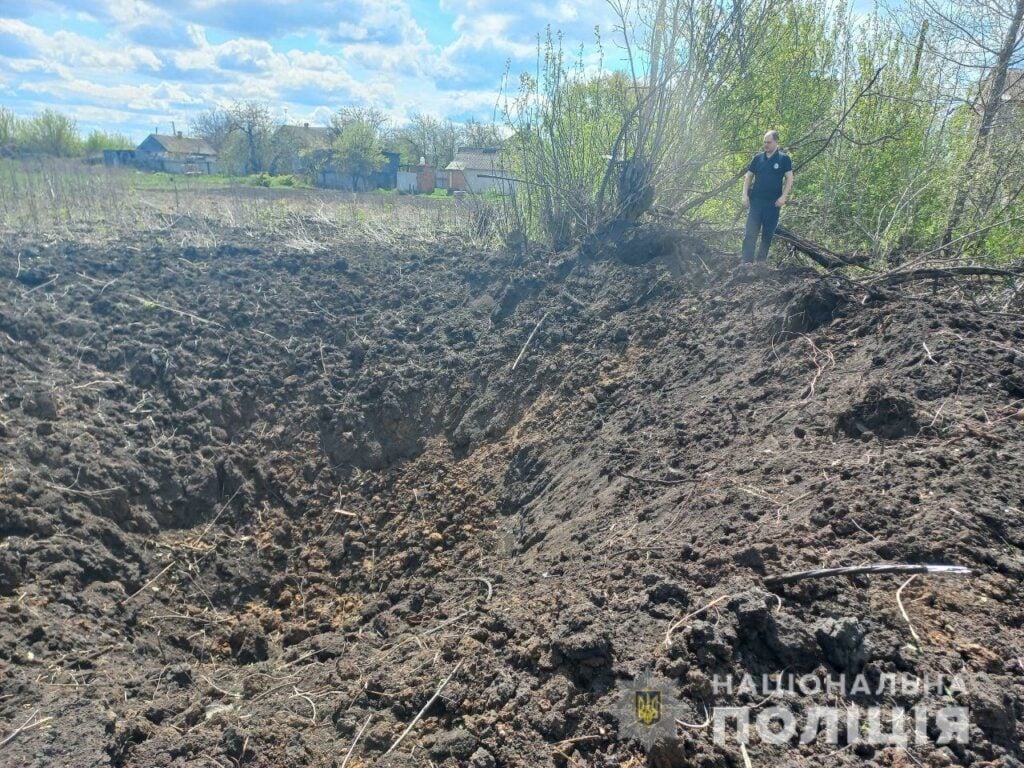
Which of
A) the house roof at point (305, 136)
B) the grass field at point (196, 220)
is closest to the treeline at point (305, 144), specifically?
the house roof at point (305, 136)

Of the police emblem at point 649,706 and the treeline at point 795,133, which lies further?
the treeline at point 795,133

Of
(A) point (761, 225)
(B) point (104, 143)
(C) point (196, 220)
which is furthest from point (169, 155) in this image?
(A) point (761, 225)

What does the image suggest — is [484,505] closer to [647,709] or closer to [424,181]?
[647,709]

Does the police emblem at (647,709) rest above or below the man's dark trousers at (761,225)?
below

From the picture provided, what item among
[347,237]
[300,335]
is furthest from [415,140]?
[300,335]

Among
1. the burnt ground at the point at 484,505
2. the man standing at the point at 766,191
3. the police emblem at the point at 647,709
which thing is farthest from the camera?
the man standing at the point at 766,191

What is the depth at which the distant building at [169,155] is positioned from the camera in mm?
53094

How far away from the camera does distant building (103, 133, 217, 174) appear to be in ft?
174

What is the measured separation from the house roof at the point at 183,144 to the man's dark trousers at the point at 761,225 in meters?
62.1

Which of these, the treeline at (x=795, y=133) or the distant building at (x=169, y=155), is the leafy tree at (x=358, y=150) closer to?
the distant building at (x=169, y=155)

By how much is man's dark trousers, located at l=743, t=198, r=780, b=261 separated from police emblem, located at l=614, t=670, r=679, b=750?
5.53m

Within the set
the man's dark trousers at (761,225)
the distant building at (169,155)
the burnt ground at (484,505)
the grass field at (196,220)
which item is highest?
the distant building at (169,155)

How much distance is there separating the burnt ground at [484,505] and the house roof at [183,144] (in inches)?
2336

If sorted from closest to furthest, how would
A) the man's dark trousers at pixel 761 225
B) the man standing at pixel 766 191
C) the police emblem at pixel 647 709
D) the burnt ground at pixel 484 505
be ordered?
1. the police emblem at pixel 647 709
2. the burnt ground at pixel 484 505
3. the man standing at pixel 766 191
4. the man's dark trousers at pixel 761 225
